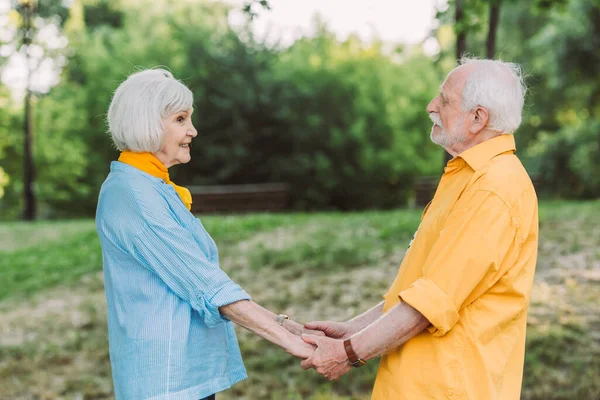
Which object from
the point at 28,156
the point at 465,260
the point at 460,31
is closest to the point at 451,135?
the point at 465,260

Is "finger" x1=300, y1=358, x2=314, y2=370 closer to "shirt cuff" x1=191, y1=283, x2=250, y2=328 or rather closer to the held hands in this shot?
the held hands

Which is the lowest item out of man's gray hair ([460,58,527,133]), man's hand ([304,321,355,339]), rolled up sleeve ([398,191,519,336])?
man's hand ([304,321,355,339])

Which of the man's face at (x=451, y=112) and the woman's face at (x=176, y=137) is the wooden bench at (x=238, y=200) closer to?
the woman's face at (x=176, y=137)

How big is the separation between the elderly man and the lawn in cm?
280

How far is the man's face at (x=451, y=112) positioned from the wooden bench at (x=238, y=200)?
1406 cm

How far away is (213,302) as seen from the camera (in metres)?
2.39

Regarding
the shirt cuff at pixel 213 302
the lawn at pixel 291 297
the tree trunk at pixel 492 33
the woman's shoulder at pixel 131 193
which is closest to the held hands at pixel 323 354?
the shirt cuff at pixel 213 302

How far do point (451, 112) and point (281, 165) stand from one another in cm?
2162

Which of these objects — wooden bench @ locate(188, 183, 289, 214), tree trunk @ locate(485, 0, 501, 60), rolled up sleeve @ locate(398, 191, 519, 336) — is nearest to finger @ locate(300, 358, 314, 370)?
rolled up sleeve @ locate(398, 191, 519, 336)

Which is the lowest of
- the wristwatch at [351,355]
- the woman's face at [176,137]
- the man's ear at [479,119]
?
the wristwatch at [351,355]

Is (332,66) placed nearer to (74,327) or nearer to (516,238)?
(74,327)

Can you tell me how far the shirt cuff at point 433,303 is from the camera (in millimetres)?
2225

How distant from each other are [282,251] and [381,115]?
17.5 m

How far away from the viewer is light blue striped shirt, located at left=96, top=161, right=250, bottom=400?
2.39 meters
